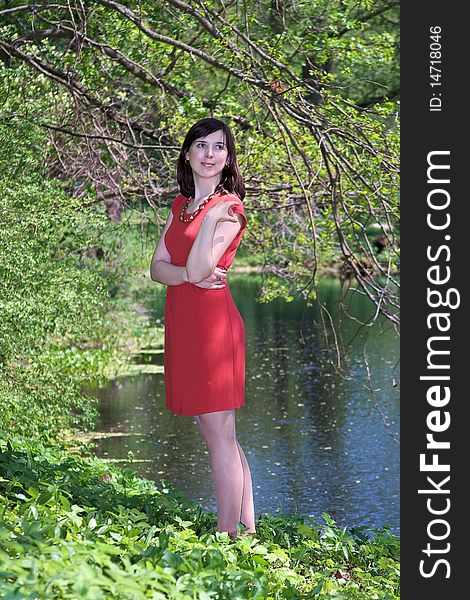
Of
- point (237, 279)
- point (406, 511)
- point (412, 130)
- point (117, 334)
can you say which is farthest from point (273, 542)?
point (237, 279)

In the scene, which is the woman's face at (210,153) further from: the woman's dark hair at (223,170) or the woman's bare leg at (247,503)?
the woman's bare leg at (247,503)

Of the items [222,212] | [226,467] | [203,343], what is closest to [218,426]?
[226,467]

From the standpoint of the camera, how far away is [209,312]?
194 inches

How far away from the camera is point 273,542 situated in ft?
17.9

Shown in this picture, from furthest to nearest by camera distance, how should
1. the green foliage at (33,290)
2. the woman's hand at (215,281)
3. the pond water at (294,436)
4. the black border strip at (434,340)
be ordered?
1. the pond water at (294,436)
2. the green foliage at (33,290)
3. the woman's hand at (215,281)
4. the black border strip at (434,340)

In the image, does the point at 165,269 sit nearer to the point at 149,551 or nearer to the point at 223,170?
the point at 223,170

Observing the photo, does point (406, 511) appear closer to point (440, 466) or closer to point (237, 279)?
point (440, 466)

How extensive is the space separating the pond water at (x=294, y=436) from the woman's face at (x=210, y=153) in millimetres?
2187

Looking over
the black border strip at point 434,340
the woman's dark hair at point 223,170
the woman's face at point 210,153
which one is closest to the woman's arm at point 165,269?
the woman's dark hair at point 223,170

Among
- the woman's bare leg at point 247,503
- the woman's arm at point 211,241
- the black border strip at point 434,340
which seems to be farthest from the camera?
the woman's bare leg at point 247,503

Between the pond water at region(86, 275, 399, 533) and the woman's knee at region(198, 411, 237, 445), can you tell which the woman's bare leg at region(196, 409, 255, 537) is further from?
the pond water at region(86, 275, 399, 533)

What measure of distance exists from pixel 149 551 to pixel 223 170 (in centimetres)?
188

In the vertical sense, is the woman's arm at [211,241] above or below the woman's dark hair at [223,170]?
below

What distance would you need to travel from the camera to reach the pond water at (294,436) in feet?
35.7
